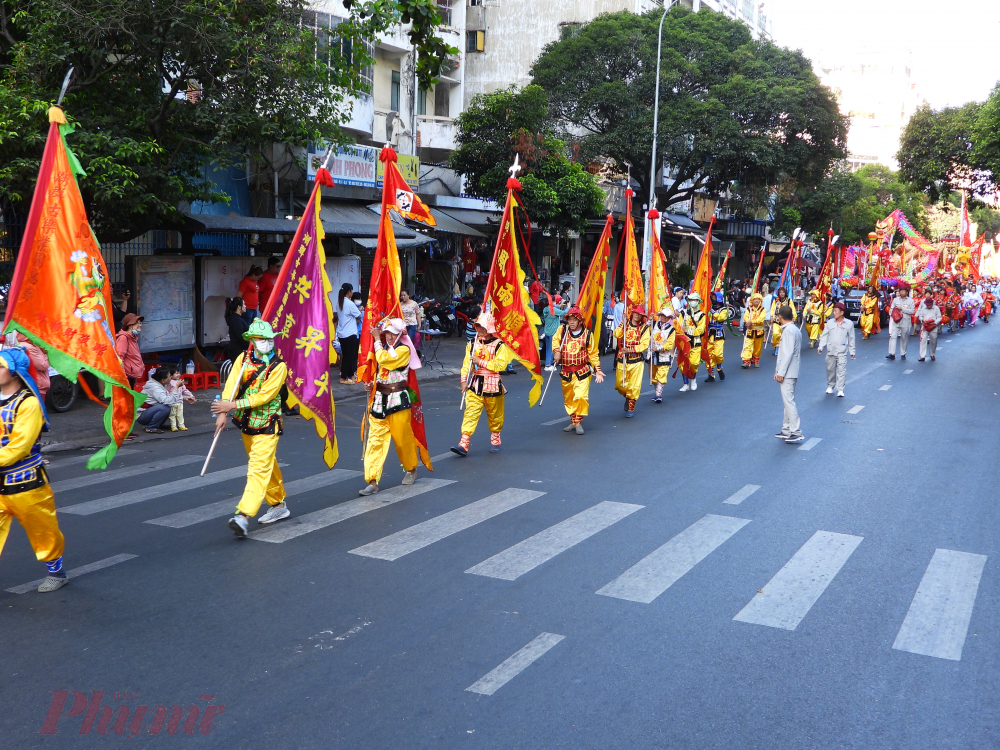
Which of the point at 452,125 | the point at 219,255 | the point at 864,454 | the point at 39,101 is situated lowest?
the point at 864,454

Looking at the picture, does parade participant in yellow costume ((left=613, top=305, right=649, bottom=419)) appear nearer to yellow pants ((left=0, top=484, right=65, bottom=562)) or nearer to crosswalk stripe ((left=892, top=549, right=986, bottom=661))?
crosswalk stripe ((left=892, top=549, right=986, bottom=661))

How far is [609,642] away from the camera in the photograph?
5.02 meters

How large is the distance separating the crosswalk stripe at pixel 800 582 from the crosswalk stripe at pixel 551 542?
1480mm

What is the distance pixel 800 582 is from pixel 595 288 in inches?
306

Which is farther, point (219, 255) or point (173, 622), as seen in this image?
point (219, 255)

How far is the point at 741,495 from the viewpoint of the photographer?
852 centimetres

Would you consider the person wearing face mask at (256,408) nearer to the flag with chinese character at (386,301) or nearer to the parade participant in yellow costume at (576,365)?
the flag with chinese character at (386,301)

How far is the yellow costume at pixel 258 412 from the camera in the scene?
6.89 metres

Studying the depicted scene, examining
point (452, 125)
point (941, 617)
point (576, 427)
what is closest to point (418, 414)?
point (576, 427)

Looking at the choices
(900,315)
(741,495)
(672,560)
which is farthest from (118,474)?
(900,315)

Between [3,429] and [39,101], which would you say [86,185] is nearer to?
[39,101]

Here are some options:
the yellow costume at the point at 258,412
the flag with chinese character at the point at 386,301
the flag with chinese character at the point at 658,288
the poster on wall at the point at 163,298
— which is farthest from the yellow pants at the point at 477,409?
the poster on wall at the point at 163,298

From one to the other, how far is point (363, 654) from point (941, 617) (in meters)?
3.45

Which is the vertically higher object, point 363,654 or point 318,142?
point 318,142
